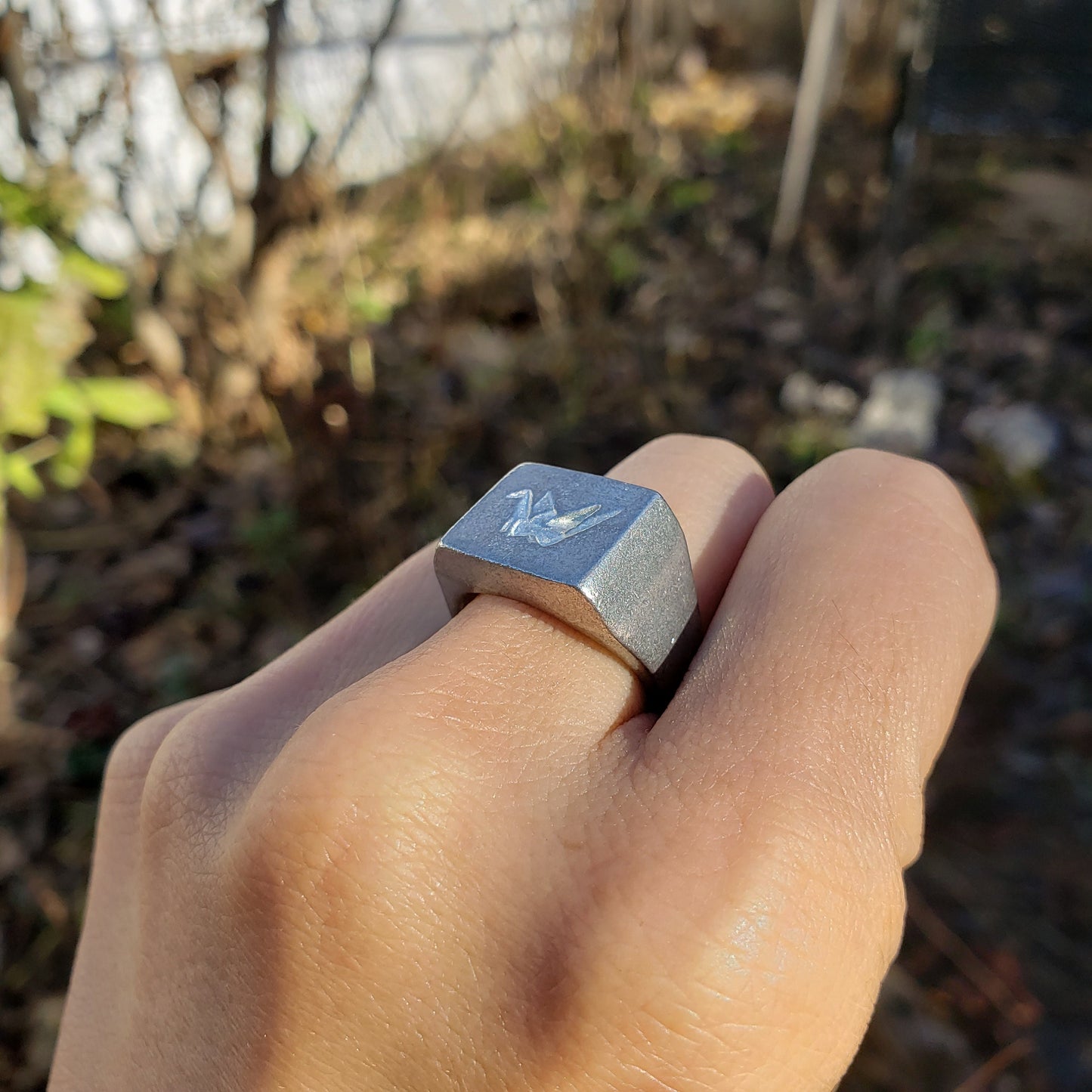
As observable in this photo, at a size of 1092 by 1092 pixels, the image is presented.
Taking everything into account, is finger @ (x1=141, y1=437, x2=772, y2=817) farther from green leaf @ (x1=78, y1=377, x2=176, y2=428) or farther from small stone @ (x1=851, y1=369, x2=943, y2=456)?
small stone @ (x1=851, y1=369, x2=943, y2=456)

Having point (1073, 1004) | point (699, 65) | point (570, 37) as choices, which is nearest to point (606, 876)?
point (1073, 1004)

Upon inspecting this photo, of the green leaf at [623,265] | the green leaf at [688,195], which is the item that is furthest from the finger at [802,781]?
the green leaf at [688,195]

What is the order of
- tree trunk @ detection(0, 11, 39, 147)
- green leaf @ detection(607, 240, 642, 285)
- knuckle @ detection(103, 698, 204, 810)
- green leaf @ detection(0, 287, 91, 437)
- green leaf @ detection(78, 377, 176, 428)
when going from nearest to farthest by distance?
knuckle @ detection(103, 698, 204, 810) → green leaf @ detection(0, 287, 91, 437) → green leaf @ detection(78, 377, 176, 428) → tree trunk @ detection(0, 11, 39, 147) → green leaf @ detection(607, 240, 642, 285)

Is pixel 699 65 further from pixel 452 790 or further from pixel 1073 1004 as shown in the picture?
pixel 452 790

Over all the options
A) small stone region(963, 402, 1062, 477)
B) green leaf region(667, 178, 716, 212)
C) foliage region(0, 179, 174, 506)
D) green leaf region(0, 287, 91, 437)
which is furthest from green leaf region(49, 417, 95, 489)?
green leaf region(667, 178, 716, 212)

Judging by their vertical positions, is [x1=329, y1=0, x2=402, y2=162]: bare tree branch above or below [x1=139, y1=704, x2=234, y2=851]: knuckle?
above

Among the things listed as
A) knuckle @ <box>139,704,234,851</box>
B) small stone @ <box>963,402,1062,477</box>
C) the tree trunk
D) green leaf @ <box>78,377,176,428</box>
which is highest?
the tree trunk

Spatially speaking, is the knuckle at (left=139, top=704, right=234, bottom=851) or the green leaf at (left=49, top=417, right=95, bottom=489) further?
the green leaf at (left=49, top=417, right=95, bottom=489)

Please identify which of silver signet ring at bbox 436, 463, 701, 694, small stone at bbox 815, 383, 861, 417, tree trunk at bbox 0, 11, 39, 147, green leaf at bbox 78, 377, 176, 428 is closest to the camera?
silver signet ring at bbox 436, 463, 701, 694
